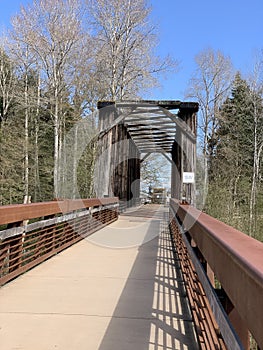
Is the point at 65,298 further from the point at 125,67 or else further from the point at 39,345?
the point at 125,67

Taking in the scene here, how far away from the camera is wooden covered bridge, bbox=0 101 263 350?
116 centimetres

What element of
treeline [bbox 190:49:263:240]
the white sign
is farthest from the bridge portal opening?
treeline [bbox 190:49:263:240]

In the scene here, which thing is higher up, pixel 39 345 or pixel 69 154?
pixel 69 154

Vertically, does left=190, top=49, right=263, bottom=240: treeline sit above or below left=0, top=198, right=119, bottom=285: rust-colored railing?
above

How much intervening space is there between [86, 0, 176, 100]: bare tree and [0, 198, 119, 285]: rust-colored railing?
8762 mm

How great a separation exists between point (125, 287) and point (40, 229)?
1.53 m

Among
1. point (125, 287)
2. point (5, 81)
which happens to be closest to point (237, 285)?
point (125, 287)

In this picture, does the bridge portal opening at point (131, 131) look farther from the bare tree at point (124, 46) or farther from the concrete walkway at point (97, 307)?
the concrete walkway at point (97, 307)

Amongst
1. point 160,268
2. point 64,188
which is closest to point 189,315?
point 160,268

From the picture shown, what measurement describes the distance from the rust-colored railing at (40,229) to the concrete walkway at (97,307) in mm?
154

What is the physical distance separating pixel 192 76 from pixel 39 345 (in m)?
20.6

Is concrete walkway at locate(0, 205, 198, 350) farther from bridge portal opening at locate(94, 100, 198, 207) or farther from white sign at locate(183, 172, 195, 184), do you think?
bridge portal opening at locate(94, 100, 198, 207)

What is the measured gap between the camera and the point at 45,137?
A: 18.5 meters

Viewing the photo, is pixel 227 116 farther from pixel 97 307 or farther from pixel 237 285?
pixel 237 285
